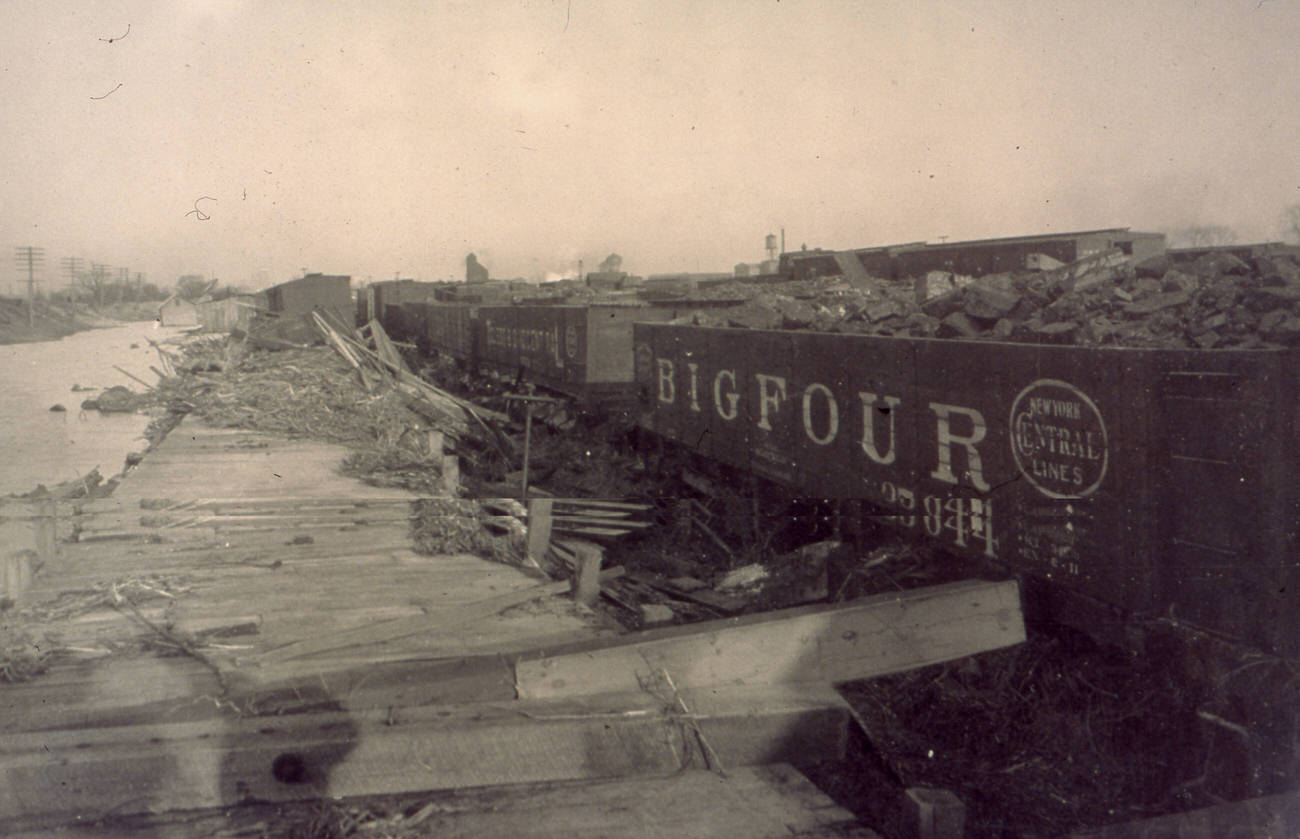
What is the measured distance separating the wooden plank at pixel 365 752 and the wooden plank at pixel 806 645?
135 millimetres

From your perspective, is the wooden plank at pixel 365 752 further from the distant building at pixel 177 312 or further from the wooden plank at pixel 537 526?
the distant building at pixel 177 312

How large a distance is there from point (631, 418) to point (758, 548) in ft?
17.2

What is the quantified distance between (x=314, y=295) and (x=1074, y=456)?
2855 cm

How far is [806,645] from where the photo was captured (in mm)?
3287

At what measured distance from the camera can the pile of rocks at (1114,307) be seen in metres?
4.68

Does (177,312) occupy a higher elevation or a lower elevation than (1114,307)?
higher

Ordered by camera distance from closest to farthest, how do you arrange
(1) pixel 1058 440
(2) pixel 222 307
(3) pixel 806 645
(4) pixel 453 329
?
(3) pixel 806 645 → (1) pixel 1058 440 → (4) pixel 453 329 → (2) pixel 222 307

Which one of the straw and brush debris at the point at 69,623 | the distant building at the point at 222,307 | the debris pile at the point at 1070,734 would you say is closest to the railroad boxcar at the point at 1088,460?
the debris pile at the point at 1070,734

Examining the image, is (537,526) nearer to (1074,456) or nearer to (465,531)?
(465,531)

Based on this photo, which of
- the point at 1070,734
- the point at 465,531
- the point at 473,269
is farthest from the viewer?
the point at 473,269

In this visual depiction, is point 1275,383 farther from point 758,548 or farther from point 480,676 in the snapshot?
point 758,548

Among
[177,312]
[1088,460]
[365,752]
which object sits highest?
[177,312]

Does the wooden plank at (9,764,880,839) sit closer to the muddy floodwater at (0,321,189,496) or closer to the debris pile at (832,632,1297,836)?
the debris pile at (832,632,1297,836)

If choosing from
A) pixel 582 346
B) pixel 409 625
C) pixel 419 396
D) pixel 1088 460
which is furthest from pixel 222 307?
pixel 1088 460
